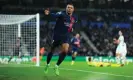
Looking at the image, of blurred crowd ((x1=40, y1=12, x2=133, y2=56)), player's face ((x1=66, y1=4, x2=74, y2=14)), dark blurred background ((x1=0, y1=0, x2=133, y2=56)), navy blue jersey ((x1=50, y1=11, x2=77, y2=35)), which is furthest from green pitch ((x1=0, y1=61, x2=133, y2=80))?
dark blurred background ((x1=0, y1=0, x2=133, y2=56))

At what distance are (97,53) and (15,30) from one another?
13.7 metres

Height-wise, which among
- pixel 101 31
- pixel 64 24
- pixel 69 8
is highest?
pixel 69 8

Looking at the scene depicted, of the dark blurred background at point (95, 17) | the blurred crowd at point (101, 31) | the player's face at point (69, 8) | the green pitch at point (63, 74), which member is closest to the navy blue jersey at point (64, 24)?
the player's face at point (69, 8)

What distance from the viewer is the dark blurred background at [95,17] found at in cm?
3234

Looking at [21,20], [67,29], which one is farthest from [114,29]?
[67,29]

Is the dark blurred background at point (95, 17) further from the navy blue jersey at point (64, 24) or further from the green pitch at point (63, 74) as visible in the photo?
the navy blue jersey at point (64, 24)

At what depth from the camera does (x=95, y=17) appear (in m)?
34.2

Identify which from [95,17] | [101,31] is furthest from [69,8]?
[95,17]

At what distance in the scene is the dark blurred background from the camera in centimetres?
3234

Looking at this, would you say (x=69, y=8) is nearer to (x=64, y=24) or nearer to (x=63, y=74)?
(x=64, y=24)

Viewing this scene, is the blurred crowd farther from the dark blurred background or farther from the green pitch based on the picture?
the green pitch

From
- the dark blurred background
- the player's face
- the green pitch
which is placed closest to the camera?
the green pitch

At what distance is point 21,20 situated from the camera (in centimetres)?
1798

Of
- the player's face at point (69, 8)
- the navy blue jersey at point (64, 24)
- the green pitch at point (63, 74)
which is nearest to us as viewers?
the green pitch at point (63, 74)
